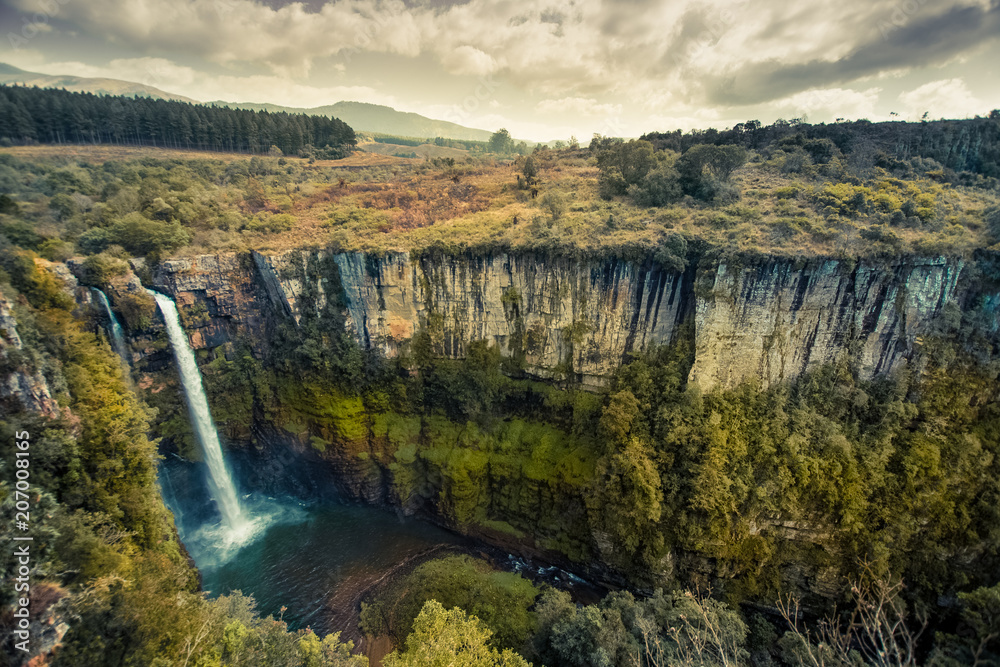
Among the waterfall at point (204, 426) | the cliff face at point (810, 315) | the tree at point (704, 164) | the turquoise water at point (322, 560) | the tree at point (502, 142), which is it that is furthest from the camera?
the tree at point (502, 142)

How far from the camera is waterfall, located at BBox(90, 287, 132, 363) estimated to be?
2070 centimetres

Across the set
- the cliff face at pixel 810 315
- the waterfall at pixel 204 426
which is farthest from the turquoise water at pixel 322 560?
the cliff face at pixel 810 315

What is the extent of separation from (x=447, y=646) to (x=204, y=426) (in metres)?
19.4

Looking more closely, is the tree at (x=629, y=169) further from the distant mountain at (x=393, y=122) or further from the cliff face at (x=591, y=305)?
the distant mountain at (x=393, y=122)

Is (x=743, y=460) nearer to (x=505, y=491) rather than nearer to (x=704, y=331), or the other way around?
(x=704, y=331)

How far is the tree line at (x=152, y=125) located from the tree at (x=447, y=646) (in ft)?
173

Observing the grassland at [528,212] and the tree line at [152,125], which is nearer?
the grassland at [528,212]

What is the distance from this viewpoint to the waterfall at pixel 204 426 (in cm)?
2327

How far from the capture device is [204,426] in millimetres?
24469

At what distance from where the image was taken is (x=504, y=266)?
23250 mm

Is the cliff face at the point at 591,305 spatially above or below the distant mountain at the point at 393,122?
below

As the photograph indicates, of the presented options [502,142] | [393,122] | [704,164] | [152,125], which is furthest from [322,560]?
[393,122]

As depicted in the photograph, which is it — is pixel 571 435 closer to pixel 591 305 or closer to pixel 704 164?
pixel 591 305

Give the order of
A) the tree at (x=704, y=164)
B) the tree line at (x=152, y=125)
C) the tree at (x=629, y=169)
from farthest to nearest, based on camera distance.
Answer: the tree line at (x=152, y=125) → the tree at (x=629, y=169) → the tree at (x=704, y=164)
